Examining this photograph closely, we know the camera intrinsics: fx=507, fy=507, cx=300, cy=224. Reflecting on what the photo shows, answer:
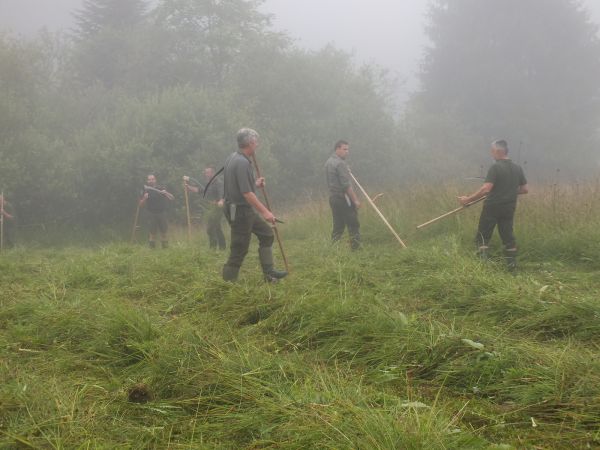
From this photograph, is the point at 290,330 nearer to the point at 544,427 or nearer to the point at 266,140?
the point at 544,427

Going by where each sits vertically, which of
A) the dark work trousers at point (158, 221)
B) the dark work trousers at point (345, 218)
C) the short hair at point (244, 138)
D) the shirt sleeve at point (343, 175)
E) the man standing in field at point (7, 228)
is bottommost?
the man standing in field at point (7, 228)

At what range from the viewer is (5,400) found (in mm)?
2793

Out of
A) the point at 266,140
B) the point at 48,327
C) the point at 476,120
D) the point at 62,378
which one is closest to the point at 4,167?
the point at 266,140

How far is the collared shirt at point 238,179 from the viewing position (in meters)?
5.66

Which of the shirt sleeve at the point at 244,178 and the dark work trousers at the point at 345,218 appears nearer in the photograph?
the shirt sleeve at the point at 244,178

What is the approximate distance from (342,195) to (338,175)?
351mm

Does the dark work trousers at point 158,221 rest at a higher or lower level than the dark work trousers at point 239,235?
lower

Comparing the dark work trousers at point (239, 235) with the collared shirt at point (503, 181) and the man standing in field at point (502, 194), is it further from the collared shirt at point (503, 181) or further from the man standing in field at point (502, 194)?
the collared shirt at point (503, 181)

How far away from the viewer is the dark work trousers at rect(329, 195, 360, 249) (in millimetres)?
8711

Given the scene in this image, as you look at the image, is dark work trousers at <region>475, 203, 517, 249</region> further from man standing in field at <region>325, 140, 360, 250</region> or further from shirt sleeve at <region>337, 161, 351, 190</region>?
shirt sleeve at <region>337, 161, 351, 190</region>

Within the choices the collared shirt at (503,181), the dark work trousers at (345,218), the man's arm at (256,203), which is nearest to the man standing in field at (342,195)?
the dark work trousers at (345,218)

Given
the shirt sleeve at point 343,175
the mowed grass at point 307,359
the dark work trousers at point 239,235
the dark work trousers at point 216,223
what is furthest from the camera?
the dark work trousers at point 216,223

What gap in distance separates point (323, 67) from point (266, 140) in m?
6.38

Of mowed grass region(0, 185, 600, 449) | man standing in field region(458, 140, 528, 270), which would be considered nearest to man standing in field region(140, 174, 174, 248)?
mowed grass region(0, 185, 600, 449)
